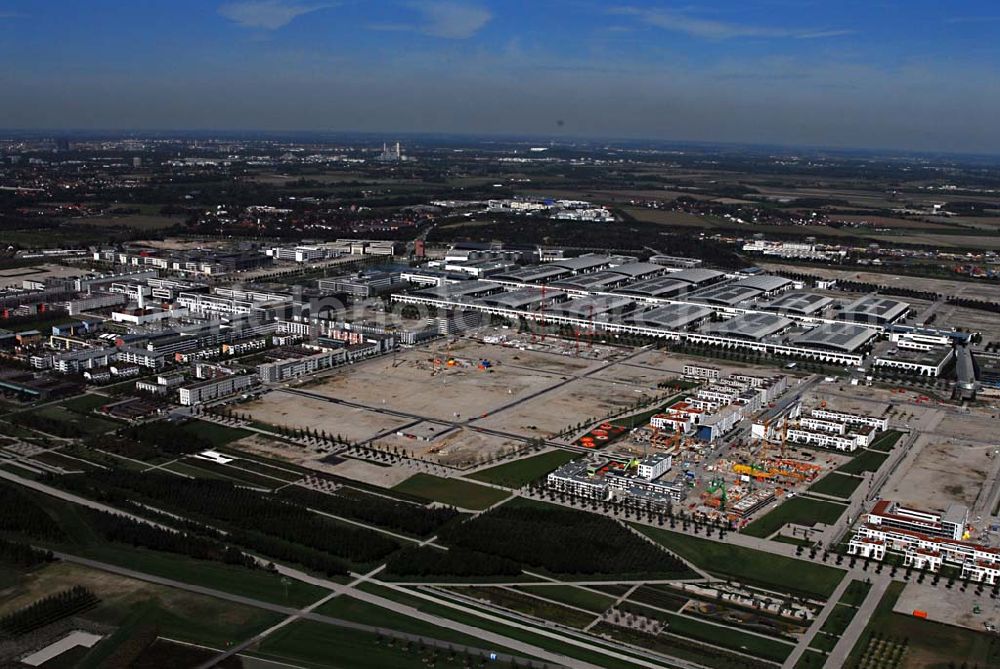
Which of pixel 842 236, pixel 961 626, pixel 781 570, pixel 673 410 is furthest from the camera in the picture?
pixel 842 236

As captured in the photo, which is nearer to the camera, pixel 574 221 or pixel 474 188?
pixel 574 221

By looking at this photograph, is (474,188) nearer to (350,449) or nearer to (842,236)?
(842,236)

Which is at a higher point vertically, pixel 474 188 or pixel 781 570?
pixel 474 188

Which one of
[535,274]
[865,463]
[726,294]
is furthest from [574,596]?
[535,274]

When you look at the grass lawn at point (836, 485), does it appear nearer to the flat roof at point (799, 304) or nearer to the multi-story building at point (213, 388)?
the multi-story building at point (213, 388)

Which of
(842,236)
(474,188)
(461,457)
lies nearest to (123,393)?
(461,457)

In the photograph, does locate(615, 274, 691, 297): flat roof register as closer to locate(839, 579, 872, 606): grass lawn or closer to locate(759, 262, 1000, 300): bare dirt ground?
locate(759, 262, 1000, 300): bare dirt ground

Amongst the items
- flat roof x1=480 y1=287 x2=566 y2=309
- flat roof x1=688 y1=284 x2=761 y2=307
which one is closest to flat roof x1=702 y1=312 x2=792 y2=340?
flat roof x1=688 y1=284 x2=761 y2=307
